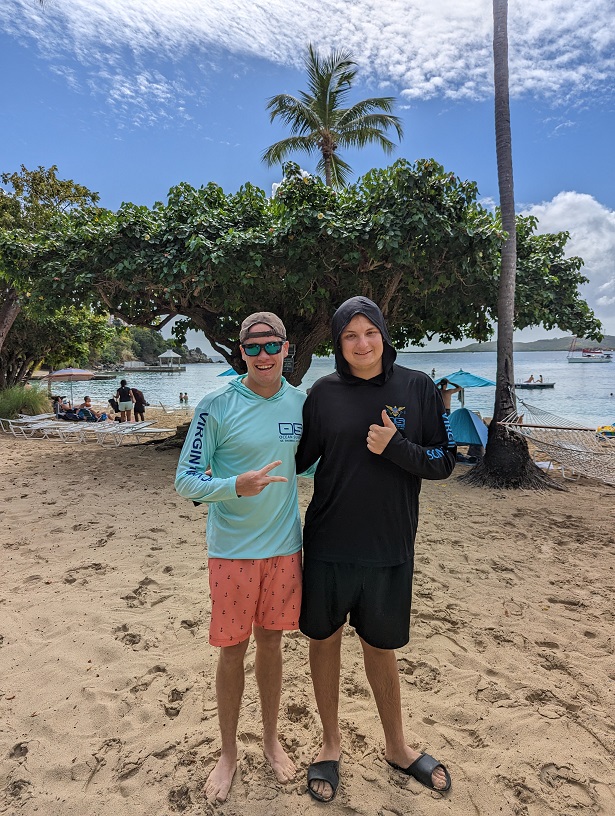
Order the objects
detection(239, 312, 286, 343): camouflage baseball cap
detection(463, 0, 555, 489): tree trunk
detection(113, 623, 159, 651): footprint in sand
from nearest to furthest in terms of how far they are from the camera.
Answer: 1. detection(239, 312, 286, 343): camouflage baseball cap
2. detection(113, 623, 159, 651): footprint in sand
3. detection(463, 0, 555, 489): tree trunk

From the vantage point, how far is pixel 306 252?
294 inches

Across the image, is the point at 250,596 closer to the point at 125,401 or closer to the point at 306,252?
the point at 306,252

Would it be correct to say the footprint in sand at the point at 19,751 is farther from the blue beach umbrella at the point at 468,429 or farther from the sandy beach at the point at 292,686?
the blue beach umbrella at the point at 468,429

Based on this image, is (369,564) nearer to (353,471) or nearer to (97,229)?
(353,471)

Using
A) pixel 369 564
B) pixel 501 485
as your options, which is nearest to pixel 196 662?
pixel 369 564

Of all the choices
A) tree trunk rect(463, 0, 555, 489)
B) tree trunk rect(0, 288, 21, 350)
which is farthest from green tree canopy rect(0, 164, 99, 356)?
tree trunk rect(463, 0, 555, 489)

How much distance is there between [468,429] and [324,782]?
9.13 meters

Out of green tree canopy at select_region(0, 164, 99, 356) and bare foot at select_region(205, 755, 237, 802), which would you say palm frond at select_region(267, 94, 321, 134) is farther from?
bare foot at select_region(205, 755, 237, 802)

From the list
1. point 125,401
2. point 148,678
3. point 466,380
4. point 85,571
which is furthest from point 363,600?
point 125,401

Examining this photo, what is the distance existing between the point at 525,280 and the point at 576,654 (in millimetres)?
7551

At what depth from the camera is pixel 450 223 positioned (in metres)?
6.93

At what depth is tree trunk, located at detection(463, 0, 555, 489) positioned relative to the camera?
291 inches

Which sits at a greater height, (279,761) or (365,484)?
(365,484)

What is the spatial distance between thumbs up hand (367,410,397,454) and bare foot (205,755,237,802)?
153cm
